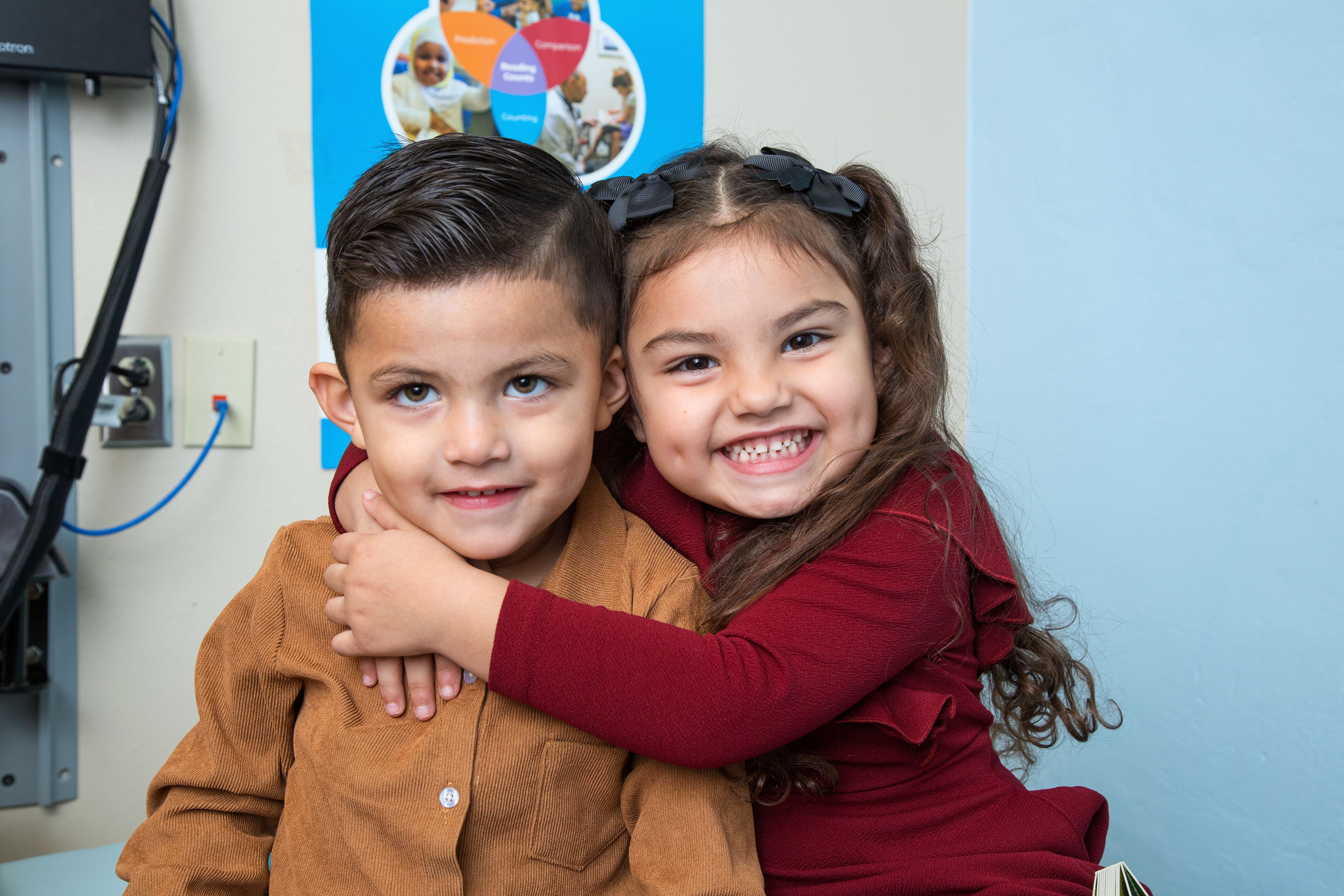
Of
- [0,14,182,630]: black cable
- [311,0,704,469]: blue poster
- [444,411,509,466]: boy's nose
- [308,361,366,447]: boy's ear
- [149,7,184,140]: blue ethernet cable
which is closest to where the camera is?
[444,411,509,466]: boy's nose

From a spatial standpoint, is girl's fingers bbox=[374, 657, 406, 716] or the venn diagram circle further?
the venn diagram circle

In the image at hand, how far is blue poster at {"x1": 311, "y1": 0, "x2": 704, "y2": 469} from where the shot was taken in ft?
4.34

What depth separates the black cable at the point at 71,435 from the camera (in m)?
1.05

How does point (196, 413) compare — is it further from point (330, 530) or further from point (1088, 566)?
point (1088, 566)

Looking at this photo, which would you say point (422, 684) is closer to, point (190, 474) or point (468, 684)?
point (468, 684)

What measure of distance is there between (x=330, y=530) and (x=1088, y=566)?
3.87 ft

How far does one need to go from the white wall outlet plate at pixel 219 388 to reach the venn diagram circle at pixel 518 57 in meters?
0.54

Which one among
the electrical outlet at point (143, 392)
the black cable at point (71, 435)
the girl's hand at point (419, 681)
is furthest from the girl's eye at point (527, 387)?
the electrical outlet at point (143, 392)

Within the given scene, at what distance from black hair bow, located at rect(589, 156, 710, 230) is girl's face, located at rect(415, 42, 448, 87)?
62 centimetres

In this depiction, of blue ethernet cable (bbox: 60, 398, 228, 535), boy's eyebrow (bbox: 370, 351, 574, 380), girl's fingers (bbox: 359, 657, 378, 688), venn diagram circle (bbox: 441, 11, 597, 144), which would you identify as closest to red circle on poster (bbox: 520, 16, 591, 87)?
venn diagram circle (bbox: 441, 11, 597, 144)

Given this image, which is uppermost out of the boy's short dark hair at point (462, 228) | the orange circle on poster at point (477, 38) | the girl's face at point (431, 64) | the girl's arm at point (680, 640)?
the orange circle on poster at point (477, 38)

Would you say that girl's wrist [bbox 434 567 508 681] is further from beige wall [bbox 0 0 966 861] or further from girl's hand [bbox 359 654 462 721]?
beige wall [bbox 0 0 966 861]

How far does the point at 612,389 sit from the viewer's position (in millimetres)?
805

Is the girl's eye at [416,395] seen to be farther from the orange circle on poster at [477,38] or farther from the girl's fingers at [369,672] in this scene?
the orange circle on poster at [477,38]
